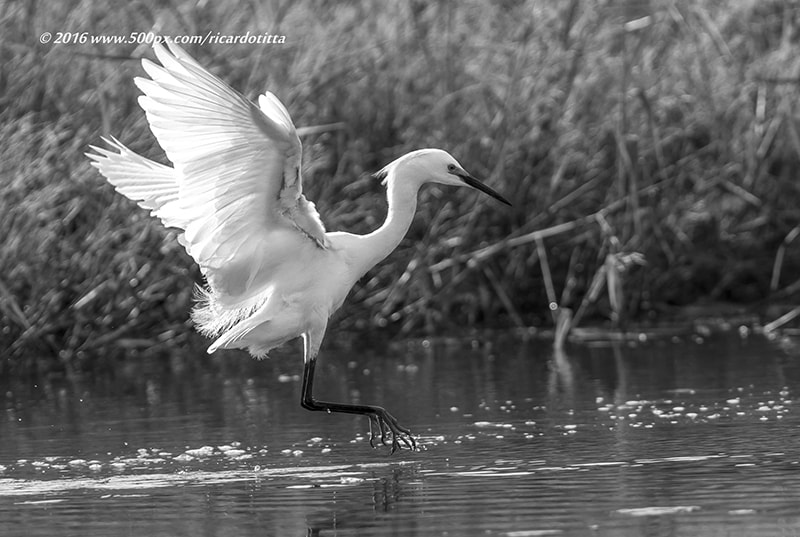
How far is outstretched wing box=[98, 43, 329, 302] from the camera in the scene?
582cm

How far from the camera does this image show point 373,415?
6.79m

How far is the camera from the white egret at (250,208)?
5.88m

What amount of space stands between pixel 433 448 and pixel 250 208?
4.25 feet

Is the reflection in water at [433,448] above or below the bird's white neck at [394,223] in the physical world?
below

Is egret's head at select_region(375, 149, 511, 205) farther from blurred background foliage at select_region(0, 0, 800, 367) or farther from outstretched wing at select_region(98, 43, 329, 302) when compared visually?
blurred background foliage at select_region(0, 0, 800, 367)

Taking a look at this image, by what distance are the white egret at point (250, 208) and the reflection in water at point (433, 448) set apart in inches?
19.0

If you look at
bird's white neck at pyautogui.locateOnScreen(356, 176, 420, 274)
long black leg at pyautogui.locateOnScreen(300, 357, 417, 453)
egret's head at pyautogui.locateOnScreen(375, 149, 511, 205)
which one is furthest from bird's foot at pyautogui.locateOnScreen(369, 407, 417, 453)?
egret's head at pyautogui.locateOnScreen(375, 149, 511, 205)

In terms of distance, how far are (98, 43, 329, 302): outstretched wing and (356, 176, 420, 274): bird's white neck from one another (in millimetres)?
299

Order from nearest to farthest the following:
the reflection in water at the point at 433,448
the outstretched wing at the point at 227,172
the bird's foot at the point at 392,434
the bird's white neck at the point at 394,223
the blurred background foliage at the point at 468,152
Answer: the reflection in water at the point at 433,448 → the outstretched wing at the point at 227,172 → the bird's foot at the point at 392,434 → the bird's white neck at the point at 394,223 → the blurred background foliage at the point at 468,152

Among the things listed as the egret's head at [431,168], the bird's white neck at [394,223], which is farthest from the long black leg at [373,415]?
the egret's head at [431,168]

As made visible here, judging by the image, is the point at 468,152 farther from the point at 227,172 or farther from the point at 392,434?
the point at 227,172

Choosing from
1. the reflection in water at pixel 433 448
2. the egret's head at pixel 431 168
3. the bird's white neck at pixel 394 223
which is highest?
the egret's head at pixel 431 168

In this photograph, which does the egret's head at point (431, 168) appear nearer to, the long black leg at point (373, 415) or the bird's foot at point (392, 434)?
the long black leg at point (373, 415)

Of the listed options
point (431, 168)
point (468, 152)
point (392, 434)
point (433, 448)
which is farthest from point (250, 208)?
point (468, 152)
